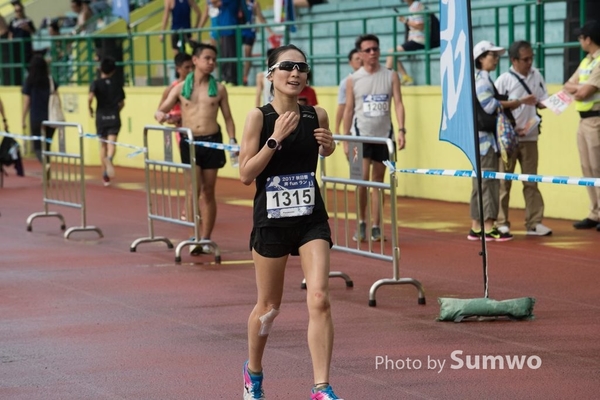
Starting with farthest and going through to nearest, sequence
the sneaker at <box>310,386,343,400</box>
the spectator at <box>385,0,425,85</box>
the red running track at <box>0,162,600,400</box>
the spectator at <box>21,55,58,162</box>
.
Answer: the spectator at <box>21,55,58,162</box> < the spectator at <box>385,0,425,85</box> < the red running track at <box>0,162,600,400</box> < the sneaker at <box>310,386,343,400</box>

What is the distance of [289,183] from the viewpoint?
22.0 feet

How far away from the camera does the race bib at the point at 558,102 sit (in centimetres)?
1276

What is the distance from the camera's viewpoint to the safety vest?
13.0 meters

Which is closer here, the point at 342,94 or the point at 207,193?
the point at 207,193

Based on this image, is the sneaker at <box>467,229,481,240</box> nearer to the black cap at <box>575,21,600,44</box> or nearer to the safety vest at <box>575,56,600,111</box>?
the safety vest at <box>575,56,600,111</box>

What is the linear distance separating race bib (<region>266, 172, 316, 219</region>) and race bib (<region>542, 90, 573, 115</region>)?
6602 mm

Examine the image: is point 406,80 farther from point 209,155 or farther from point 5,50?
point 5,50

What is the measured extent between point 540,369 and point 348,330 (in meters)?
1.73

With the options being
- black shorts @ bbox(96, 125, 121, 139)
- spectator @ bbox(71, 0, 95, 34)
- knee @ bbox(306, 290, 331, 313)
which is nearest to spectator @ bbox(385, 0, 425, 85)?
black shorts @ bbox(96, 125, 121, 139)

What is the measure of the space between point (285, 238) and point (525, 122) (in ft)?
23.1

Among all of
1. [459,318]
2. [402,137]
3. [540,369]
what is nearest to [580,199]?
[402,137]

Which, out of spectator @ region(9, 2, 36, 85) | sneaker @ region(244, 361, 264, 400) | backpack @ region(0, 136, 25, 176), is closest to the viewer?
sneaker @ region(244, 361, 264, 400)

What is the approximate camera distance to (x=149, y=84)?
25.6 m

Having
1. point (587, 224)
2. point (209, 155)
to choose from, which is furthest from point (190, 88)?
point (587, 224)
